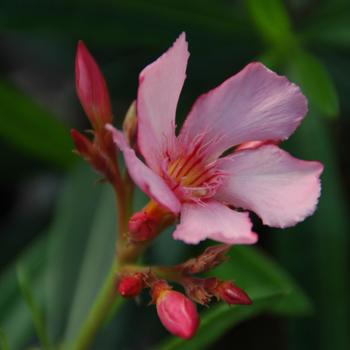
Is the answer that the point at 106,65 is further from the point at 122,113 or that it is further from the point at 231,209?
the point at 231,209

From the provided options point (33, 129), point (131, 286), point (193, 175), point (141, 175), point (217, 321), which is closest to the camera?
point (141, 175)

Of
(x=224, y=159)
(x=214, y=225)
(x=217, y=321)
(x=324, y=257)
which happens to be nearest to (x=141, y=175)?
(x=214, y=225)

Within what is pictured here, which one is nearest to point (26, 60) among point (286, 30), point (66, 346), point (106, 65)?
point (106, 65)

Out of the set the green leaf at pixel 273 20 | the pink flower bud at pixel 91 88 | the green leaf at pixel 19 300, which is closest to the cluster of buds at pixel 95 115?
the pink flower bud at pixel 91 88

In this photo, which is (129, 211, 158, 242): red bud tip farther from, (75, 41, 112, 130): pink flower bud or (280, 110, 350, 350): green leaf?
(280, 110, 350, 350): green leaf

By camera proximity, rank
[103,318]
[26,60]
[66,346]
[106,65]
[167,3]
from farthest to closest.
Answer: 1. [26,60]
2. [106,65]
3. [167,3]
4. [66,346]
5. [103,318]

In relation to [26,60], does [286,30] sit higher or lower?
higher

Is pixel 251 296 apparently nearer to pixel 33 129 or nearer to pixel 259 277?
pixel 259 277
